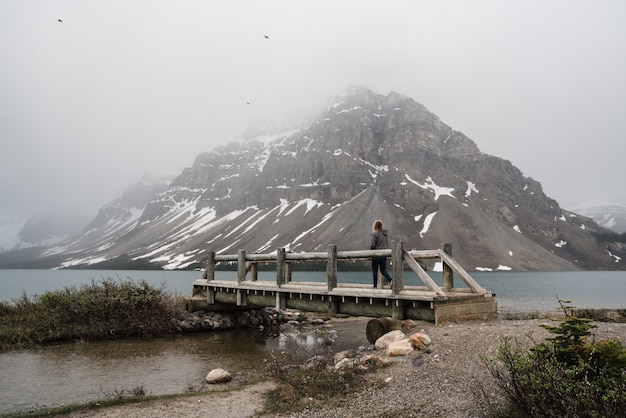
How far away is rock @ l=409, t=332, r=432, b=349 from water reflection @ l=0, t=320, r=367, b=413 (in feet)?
20.5

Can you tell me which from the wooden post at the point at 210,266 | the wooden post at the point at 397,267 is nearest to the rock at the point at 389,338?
the wooden post at the point at 397,267

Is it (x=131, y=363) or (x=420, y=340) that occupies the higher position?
(x=420, y=340)

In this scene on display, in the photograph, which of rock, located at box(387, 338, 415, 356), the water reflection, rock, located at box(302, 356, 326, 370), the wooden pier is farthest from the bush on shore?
rock, located at box(387, 338, 415, 356)

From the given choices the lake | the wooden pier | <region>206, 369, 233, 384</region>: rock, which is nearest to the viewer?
<region>206, 369, 233, 384</region>: rock

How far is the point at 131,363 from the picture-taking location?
16562mm

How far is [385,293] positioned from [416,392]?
629 cm

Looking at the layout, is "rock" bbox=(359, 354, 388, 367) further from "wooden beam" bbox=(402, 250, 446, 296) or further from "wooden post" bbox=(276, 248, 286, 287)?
"wooden post" bbox=(276, 248, 286, 287)

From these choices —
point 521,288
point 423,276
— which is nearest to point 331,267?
point 423,276

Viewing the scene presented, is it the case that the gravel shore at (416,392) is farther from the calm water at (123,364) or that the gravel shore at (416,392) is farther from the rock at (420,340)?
the calm water at (123,364)

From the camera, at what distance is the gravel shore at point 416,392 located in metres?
8.21

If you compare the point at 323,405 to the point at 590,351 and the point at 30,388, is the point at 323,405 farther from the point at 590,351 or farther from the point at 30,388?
the point at 30,388

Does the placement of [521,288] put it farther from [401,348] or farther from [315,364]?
[315,364]

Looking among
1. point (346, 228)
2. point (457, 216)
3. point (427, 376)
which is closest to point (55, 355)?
point (427, 376)

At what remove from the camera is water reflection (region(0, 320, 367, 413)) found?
41.7 ft
